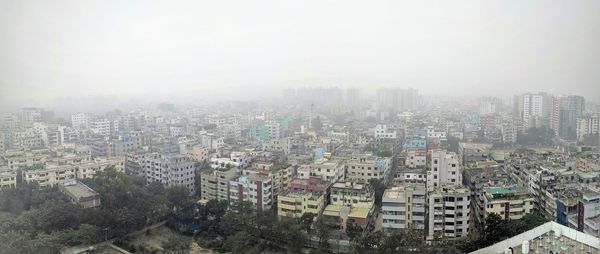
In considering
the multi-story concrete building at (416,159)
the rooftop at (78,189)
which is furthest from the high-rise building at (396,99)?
the rooftop at (78,189)

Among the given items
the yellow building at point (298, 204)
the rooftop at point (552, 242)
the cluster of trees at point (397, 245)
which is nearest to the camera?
the rooftop at point (552, 242)

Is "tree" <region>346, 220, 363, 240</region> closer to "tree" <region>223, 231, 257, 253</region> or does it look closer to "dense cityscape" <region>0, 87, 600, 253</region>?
"dense cityscape" <region>0, 87, 600, 253</region>

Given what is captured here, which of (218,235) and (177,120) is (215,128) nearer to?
(177,120)

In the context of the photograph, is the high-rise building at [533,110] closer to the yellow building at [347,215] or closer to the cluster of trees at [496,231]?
the cluster of trees at [496,231]

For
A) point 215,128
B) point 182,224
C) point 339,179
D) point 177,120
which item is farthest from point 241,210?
point 177,120

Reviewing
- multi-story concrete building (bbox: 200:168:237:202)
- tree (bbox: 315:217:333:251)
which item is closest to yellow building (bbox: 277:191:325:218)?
tree (bbox: 315:217:333:251)

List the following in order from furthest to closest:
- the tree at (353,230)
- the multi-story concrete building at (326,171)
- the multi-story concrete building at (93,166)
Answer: the multi-story concrete building at (93,166)
the multi-story concrete building at (326,171)
the tree at (353,230)

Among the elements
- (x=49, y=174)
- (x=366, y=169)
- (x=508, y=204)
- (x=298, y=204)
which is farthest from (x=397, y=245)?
(x=49, y=174)
